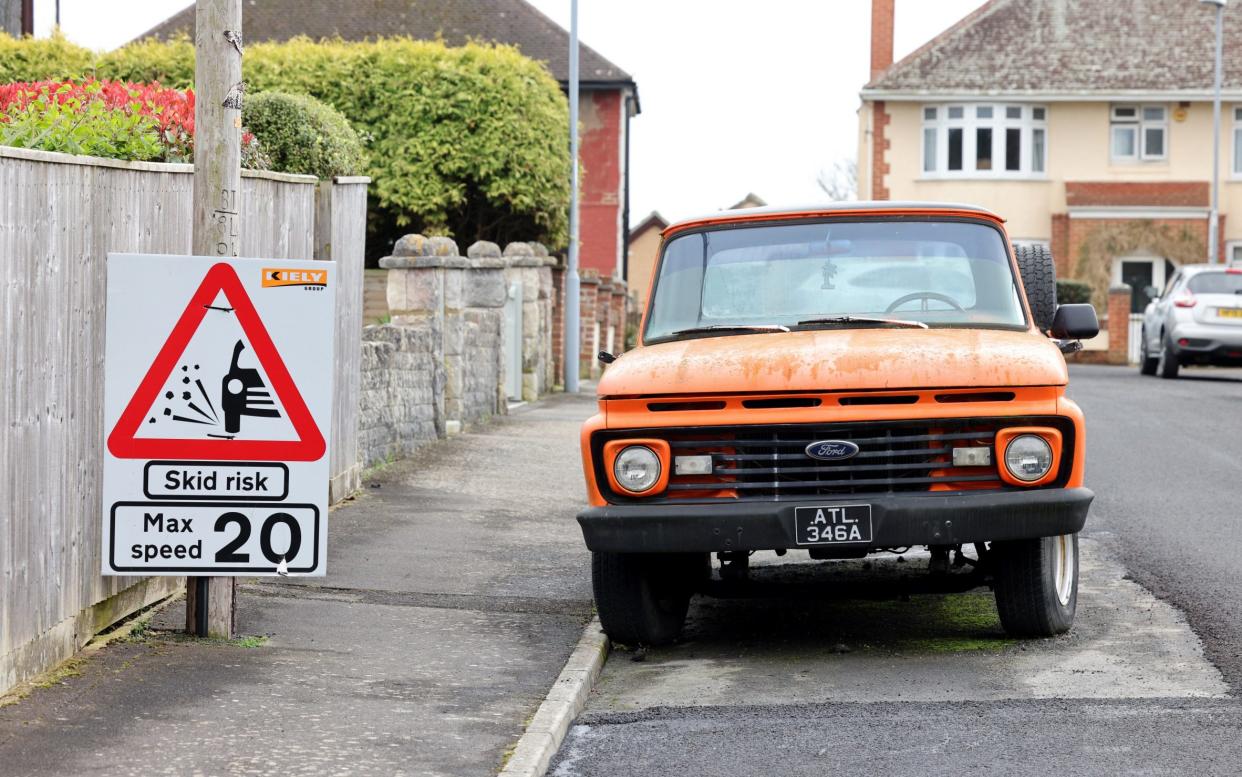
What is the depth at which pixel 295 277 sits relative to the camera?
7.23 meters

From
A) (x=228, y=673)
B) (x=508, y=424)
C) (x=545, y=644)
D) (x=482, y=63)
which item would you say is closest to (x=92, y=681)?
(x=228, y=673)

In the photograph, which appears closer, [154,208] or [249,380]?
[249,380]

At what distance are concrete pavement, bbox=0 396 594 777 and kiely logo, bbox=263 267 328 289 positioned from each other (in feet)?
4.95

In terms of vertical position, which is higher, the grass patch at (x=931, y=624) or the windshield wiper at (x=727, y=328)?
the windshield wiper at (x=727, y=328)

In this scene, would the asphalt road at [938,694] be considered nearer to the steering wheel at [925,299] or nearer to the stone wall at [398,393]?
the steering wheel at [925,299]

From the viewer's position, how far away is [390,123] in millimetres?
29703

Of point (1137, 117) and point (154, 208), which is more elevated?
point (1137, 117)

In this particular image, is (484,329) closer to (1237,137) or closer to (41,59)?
(41,59)

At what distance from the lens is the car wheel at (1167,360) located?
29.2 meters

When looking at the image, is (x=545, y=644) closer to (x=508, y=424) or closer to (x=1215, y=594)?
(x=1215, y=594)

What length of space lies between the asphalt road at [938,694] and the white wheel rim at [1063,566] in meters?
0.21

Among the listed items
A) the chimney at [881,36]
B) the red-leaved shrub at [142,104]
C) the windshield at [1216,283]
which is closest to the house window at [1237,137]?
the chimney at [881,36]

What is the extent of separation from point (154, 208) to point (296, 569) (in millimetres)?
1746

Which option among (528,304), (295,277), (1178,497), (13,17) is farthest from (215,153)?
(13,17)
